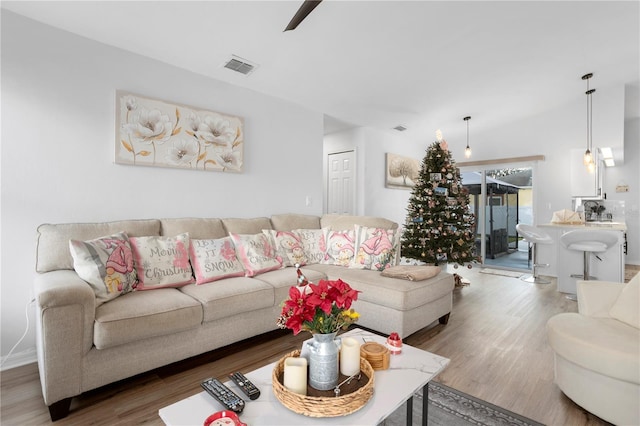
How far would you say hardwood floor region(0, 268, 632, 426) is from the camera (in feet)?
5.86

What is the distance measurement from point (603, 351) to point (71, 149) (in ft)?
12.2

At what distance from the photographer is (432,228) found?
441cm

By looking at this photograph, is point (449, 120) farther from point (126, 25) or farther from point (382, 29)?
point (126, 25)

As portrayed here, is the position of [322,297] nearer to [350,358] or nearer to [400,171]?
[350,358]

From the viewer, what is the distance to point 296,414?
3.81 feet

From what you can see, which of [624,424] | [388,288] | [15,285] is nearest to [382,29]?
[388,288]

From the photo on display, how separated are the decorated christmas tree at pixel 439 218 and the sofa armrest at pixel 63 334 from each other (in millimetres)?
3745

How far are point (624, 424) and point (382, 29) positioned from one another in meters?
3.24

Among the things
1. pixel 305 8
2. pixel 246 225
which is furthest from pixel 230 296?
pixel 305 8

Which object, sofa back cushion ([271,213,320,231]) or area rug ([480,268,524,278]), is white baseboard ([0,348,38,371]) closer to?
sofa back cushion ([271,213,320,231])

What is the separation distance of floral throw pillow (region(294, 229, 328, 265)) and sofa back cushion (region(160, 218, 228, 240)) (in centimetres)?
87

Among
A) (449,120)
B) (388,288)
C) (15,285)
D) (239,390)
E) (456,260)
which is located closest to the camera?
(239,390)

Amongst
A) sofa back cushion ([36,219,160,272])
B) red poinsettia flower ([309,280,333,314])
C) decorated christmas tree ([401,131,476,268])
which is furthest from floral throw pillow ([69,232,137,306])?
decorated christmas tree ([401,131,476,268])

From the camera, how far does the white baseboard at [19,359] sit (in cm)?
225
